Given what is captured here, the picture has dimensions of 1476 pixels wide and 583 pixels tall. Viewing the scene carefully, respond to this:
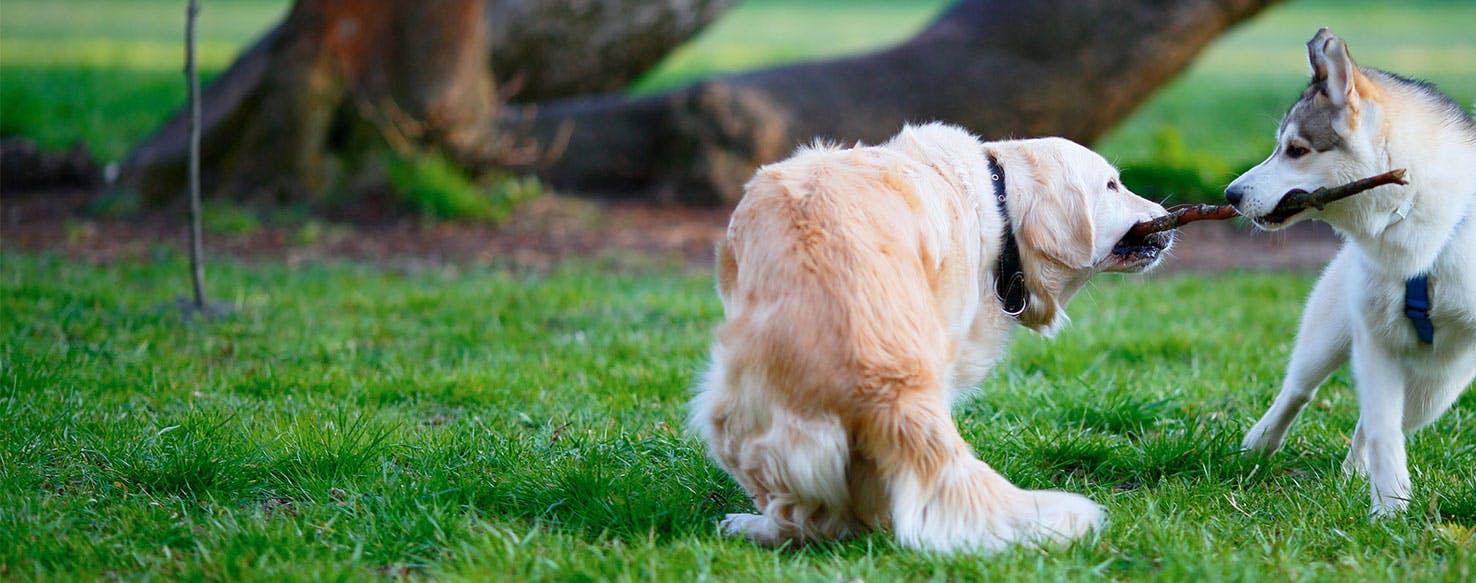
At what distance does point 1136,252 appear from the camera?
4.01 m

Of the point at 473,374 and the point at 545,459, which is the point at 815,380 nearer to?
the point at 545,459

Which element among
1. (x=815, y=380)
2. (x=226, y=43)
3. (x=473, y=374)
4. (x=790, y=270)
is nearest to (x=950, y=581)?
(x=815, y=380)

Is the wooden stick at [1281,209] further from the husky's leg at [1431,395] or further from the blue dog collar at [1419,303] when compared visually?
the husky's leg at [1431,395]

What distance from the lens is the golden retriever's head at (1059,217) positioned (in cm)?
379

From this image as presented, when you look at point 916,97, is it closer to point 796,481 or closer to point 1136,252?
point 1136,252

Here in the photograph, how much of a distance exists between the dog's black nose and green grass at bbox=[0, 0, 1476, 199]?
0.82 meters

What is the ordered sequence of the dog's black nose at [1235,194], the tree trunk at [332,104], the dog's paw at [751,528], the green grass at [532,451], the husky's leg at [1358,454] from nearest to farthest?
1. the green grass at [532,451]
2. the dog's paw at [751,528]
3. the dog's black nose at [1235,194]
4. the husky's leg at [1358,454]
5. the tree trunk at [332,104]

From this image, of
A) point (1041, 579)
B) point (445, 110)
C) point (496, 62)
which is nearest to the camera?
point (1041, 579)

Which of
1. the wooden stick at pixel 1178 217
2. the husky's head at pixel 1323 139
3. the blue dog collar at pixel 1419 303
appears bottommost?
the blue dog collar at pixel 1419 303

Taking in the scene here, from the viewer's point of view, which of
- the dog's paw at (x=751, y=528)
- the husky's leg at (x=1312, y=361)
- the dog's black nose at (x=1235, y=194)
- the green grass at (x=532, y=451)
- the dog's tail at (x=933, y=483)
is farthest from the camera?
the husky's leg at (x=1312, y=361)

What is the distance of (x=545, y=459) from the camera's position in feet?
13.9

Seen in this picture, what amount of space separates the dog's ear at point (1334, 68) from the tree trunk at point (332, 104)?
23.9 feet

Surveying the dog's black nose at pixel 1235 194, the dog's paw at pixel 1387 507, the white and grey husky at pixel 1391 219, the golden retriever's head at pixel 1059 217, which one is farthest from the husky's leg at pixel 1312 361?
the golden retriever's head at pixel 1059 217

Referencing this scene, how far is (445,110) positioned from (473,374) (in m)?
5.03
